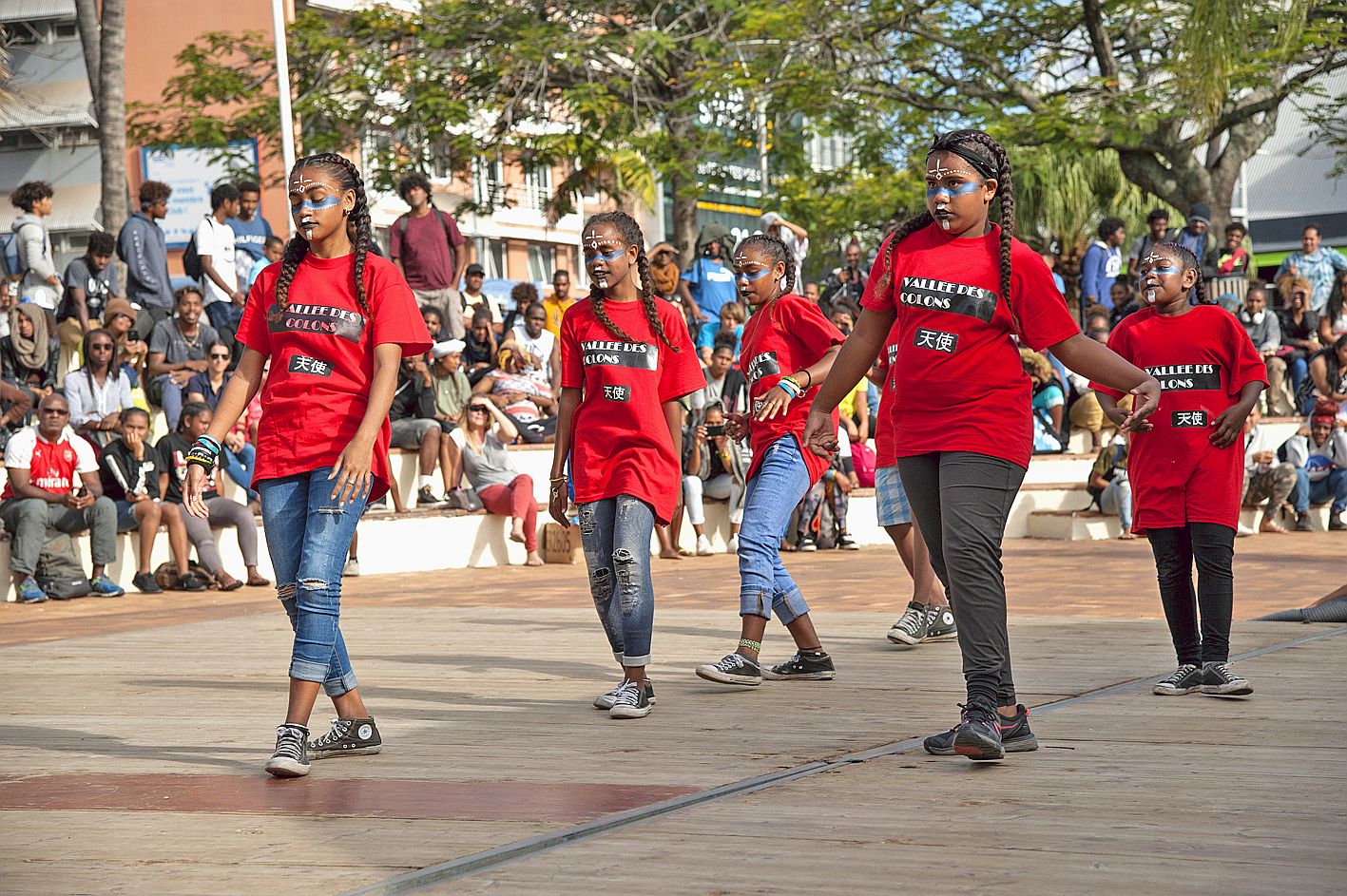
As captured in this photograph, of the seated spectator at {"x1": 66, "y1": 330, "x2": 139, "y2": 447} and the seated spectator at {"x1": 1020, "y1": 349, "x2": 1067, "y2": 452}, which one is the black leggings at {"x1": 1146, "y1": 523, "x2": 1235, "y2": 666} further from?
the seated spectator at {"x1": 1020, "y1": 349, "x2": 1067, "y2": 452}

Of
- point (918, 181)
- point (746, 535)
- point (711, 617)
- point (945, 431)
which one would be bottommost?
point (711, 617)

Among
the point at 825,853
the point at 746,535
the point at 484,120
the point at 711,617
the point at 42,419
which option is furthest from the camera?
the point at 484,120

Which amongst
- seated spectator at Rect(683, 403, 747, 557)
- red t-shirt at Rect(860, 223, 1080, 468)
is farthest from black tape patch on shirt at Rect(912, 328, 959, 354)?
seated spectator at Rect(683, 403, 747, 557)

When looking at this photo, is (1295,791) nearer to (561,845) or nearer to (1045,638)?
(561,845)

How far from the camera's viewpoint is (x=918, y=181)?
2716cm

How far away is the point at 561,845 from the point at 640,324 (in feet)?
9.54

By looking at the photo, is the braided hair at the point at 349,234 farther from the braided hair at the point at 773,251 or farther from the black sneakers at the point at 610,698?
the braided hair at the point at 773,251

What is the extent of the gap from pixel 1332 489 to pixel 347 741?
14013 millimetres

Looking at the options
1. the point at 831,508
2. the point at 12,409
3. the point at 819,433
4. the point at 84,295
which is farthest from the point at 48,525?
the point at 819,433

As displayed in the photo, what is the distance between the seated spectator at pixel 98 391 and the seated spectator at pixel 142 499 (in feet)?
1.89

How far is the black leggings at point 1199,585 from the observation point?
6.83m

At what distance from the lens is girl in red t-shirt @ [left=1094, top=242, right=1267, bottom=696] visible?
6.80 m

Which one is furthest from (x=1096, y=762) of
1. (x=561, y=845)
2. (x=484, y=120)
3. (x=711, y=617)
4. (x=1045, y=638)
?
(x=484, y=120)

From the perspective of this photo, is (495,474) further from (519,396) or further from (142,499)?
(142,499)
